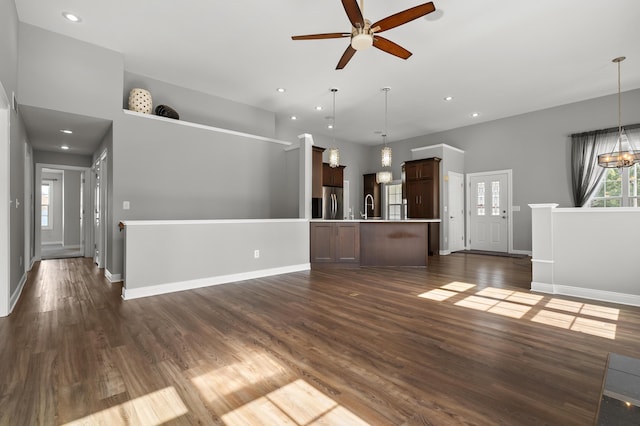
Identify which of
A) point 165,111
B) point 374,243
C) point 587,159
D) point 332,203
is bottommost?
point 374,243

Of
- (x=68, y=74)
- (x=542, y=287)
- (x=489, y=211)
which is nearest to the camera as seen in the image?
(x=542, y=287)

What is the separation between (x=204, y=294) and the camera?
12.6ft

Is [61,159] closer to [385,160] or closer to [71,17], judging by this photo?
[71,17]

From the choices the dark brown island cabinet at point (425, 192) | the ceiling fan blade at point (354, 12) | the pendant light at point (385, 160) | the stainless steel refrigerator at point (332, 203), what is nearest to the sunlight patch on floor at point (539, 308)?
the pendant light at point (385, 160)

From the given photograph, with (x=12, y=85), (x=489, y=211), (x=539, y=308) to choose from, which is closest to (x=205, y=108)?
(x=12, y=85)

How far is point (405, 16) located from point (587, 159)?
5.86 meters

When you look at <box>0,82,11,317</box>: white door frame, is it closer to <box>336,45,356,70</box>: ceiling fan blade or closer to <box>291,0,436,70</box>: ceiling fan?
<box>291,0,436,70</box>: ceiling fan

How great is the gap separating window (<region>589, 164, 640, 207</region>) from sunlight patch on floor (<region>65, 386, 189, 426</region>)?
787 cm

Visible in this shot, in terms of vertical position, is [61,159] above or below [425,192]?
above

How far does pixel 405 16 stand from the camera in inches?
108

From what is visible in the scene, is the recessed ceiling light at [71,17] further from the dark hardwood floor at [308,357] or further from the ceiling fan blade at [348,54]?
the dark hardwood floor at [308,357]

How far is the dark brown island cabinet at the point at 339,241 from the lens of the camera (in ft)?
19.1

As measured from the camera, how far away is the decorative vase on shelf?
190 inches

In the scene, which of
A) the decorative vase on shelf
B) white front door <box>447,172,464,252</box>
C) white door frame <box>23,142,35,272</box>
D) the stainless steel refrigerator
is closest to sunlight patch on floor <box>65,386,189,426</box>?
the decorative vase on shelf
